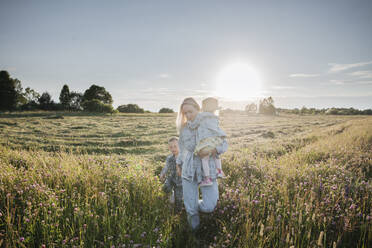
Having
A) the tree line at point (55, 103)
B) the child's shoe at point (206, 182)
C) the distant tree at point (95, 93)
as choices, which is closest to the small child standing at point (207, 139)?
the child's shoe at point (206, 182)

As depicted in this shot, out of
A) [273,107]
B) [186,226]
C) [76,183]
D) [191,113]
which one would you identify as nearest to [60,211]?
[76,183]

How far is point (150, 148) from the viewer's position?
10977 mm

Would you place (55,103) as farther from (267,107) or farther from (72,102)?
(267,107)

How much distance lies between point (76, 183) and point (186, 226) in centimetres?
265

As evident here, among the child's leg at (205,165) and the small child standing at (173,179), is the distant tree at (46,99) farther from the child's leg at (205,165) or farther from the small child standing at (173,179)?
the child's leg at (205,165)

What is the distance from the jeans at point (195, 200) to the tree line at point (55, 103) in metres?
41.4

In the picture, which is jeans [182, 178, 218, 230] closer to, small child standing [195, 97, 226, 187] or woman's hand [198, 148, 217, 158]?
small child standing [195, 97, 226, 187]

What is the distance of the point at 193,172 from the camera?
2.96 metres

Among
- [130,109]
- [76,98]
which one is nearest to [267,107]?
[130,109]

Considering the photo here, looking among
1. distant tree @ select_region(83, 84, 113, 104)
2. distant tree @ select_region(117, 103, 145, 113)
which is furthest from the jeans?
distant tree @ select_region(83, 84, 113, 104)

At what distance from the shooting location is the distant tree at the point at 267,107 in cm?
5925

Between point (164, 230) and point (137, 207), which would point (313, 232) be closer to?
point (164, 230)

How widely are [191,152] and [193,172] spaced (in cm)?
35

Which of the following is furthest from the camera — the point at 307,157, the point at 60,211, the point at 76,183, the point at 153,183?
the point at 307,157
